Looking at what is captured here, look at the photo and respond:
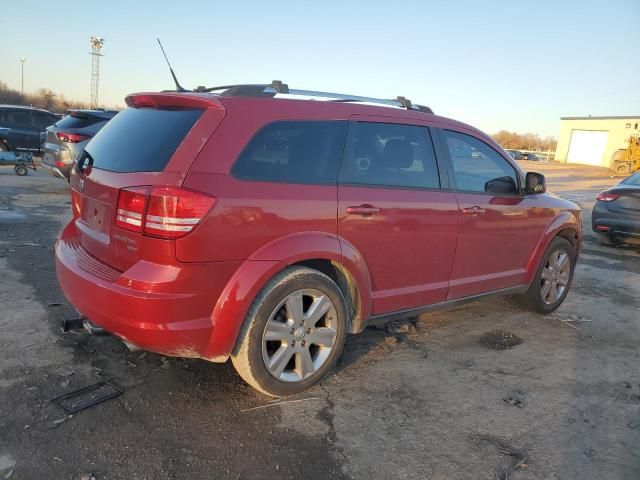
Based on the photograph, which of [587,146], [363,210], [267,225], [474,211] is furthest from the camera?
[587,146]

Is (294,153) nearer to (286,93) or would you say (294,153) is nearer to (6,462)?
(286,93)

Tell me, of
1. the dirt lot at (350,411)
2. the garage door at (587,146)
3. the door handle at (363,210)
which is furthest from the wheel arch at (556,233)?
the garage door at (587,146)

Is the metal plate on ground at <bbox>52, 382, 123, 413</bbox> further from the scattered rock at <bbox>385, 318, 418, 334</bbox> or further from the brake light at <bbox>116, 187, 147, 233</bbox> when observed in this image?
the scattered rock at <bbox>385, 318, 418, 334</bbox>

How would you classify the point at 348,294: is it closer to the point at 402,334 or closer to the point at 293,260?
the point at 293,260

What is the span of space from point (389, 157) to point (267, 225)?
1197 mm

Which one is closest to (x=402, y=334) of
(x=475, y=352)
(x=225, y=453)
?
(x=475, y=352)

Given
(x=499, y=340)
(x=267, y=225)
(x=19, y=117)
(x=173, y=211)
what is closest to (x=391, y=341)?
(x=499, y=340)

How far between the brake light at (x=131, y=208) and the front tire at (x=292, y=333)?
2.54 feet

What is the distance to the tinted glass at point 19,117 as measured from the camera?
49.3 ft

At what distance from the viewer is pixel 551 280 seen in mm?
5016

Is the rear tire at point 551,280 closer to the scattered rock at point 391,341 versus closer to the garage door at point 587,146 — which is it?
the scattered rock at point 391,341

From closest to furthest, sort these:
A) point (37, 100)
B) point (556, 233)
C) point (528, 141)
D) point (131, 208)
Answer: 1. point (131, 208)
2. point (556, 233)
3. point (37, 100)
4. point (528, 141)

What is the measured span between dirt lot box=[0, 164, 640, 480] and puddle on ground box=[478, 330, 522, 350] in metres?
0.06

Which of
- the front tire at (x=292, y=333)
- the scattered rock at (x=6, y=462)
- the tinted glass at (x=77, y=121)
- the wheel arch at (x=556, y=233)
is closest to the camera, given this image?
the scattered rock at (x=6, y=462)
